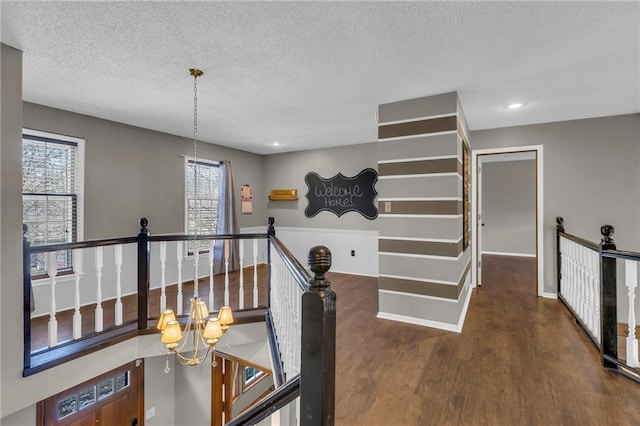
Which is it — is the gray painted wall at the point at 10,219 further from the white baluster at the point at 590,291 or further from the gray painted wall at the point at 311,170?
the white baluster at the point at 590,291

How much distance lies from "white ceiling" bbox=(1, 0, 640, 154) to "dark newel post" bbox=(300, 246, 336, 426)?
164 cm

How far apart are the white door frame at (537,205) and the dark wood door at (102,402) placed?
499cm

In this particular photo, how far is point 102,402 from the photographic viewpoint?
357 centimetres

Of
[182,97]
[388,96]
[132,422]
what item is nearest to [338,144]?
[388,96]

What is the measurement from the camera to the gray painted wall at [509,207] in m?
7.42

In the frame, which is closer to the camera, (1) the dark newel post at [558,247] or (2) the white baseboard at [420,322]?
(2) the white baseboard at [420,322]

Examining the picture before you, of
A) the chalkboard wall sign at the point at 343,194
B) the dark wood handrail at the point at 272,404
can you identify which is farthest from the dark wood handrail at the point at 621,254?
the chalkboard wall sign at the point at 343,194

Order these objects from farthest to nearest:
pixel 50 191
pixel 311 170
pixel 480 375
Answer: pixel 311 170 < pixel 50 191 < pixel 480 375

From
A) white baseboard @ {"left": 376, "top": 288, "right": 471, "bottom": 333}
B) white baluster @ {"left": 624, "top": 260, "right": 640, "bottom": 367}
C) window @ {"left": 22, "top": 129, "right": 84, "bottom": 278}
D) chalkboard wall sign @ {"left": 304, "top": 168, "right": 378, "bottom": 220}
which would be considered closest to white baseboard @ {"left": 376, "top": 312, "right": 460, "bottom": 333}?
white baseboard @ {"left": 376, "top": 288, "right": 471, "bottom": 333}

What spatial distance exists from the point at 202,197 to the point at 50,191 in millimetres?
2082

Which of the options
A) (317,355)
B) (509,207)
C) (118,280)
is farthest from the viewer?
(509,207)

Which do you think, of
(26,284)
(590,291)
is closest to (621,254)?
(590,291)

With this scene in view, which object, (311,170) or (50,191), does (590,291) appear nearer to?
(311,170)

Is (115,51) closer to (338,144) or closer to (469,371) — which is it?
(469,371)
